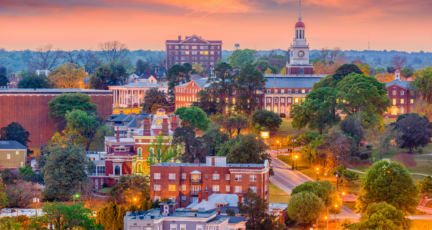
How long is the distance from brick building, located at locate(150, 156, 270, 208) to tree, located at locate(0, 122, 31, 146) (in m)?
46.0

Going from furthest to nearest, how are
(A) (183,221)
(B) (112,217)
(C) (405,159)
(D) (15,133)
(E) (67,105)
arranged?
(E) (67,105), (D) (15,133), (C) (405,159), (B) (112,217), (A) (183,221)

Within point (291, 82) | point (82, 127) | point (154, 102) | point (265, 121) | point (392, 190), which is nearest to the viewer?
point (392, 190)

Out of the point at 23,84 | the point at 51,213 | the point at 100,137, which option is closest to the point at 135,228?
the point at 51,213

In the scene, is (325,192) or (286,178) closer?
(325,192)

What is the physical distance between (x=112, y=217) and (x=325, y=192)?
2338 cm

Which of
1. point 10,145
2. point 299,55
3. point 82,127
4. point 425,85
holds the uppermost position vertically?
point 299,55

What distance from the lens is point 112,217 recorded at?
68375mm

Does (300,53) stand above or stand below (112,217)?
above

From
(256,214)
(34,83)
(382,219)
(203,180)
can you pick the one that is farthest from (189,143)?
(34,83)

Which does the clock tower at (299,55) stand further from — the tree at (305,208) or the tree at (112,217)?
the tree at (112,217)

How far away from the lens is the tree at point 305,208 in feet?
239

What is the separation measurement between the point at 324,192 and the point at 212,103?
5907 centimetres

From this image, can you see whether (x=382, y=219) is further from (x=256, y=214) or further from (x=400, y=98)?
(x=400, y=98)

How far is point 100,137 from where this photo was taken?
381 ft
